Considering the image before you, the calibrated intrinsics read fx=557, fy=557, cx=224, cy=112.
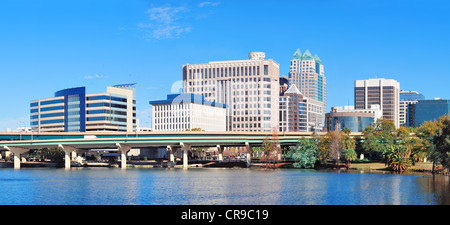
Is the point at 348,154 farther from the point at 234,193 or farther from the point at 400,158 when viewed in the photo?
the point at 234,193

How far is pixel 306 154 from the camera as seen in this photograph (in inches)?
7210

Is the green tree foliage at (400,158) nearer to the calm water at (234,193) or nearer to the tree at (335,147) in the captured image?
the tree at (335,147)

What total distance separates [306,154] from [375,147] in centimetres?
2211

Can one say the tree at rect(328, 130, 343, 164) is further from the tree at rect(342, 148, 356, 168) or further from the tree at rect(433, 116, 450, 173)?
the tree at rect(433, 116, 450, 173)

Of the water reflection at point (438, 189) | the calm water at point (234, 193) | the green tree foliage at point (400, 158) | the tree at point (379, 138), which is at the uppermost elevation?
the tree at point (379, 138)

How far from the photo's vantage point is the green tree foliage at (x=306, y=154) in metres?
182

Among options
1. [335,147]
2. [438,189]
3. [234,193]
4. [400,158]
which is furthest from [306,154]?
[234,193]

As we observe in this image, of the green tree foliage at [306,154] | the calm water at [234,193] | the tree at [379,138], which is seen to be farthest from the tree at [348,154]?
the calm water at [234,193]

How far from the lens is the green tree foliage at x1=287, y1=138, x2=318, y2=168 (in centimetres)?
18175

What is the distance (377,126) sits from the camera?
641 ft
